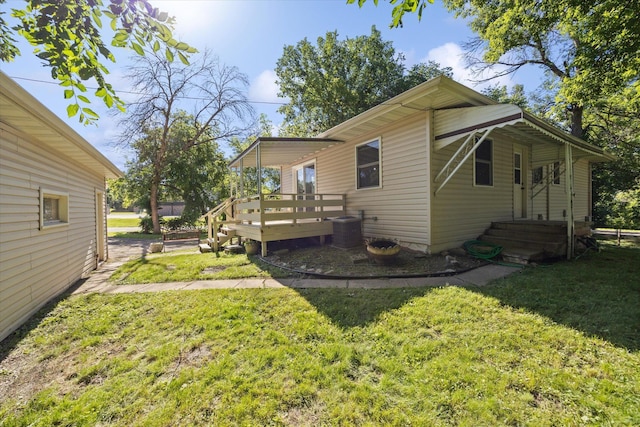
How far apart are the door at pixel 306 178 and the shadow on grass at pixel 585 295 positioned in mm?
7148

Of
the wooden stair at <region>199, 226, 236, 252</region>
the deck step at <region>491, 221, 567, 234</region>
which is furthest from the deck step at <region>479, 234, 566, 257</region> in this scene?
the wooden stair at <region>199, 226, 236, 252</region>

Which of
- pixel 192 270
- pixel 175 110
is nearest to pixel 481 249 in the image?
pixel 192 270

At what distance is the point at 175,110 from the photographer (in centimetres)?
1766

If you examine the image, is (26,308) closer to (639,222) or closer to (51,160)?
(51,160)

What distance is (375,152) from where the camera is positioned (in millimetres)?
7234

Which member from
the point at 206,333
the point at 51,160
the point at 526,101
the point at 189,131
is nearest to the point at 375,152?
the point at 206,333

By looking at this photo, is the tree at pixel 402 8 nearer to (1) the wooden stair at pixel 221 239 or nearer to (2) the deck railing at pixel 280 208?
(2) the deck railing at pixel 280 208

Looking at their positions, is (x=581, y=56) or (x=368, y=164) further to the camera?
(x=368, y=164)

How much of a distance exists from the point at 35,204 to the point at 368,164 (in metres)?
6.94

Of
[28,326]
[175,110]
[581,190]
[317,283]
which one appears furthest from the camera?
[175,110]

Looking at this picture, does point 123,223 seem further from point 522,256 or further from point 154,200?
point 522,256

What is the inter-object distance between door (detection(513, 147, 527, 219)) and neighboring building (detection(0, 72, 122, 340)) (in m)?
10.5

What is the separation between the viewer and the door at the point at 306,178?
10352 millimetres

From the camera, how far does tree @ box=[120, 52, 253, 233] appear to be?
15258 millimetres
